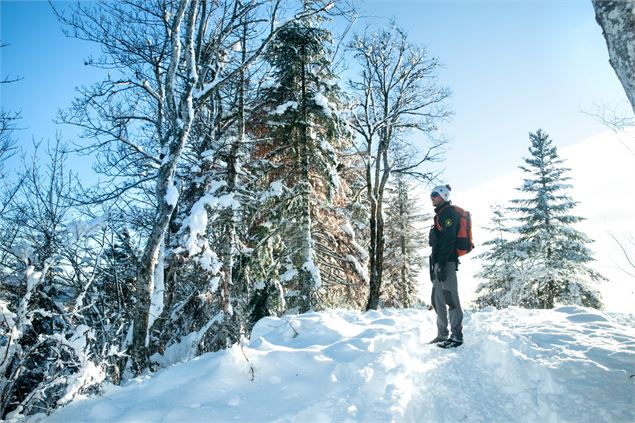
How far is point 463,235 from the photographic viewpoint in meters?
5.09

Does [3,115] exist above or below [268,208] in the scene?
above

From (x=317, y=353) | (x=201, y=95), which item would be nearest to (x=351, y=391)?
(x=317, y=353)

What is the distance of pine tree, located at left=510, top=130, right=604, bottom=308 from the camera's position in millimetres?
17203

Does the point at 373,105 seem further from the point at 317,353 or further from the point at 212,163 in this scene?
the point at 317,353

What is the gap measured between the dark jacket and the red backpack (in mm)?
55

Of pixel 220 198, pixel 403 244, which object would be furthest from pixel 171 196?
pixel 403 244

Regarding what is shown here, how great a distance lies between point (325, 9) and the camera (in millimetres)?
9055

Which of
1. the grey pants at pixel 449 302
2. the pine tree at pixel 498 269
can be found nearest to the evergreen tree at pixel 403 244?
the pine tree at pixel 498 269

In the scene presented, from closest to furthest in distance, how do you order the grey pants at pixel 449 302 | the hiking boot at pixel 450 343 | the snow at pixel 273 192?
the hiking boot at pixel 450 343 < the grey pants at pixel 449 302 < the snow at pixel 273 192

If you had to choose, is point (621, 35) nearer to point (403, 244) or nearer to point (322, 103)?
point (322, 103)

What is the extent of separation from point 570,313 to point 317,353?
4.62 m

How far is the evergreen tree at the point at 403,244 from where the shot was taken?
75.0 ft

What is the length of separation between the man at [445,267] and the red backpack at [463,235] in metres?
0.06

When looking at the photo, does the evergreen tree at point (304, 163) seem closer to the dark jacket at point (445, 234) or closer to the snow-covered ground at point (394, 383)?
the dark jacket at point (445, 234)
